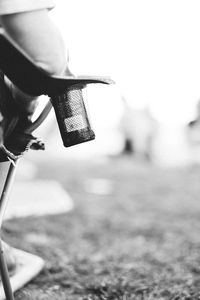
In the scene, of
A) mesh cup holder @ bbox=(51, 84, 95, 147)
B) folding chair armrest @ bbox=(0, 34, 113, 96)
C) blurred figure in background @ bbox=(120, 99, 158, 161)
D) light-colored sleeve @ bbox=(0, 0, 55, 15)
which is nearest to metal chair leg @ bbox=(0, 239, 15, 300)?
mesh cup holder @ bbox=(51, 84, 95, 147)

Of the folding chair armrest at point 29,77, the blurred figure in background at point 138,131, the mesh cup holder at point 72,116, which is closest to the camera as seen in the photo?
the folding chair armrest at point 29,77

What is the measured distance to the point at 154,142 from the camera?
1241cm

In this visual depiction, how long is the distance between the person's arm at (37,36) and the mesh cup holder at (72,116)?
11 cm

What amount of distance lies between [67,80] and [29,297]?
1.28 m

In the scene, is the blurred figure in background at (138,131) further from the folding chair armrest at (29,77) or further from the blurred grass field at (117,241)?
the folding chair armrest at (29,77)

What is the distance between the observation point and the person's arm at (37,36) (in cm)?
154

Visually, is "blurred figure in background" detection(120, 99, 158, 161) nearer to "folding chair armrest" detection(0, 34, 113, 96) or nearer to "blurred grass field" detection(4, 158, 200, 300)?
"blurred grass field" detection(4, 158, 200, 300)

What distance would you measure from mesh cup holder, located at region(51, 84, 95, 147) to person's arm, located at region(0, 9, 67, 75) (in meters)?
0.11

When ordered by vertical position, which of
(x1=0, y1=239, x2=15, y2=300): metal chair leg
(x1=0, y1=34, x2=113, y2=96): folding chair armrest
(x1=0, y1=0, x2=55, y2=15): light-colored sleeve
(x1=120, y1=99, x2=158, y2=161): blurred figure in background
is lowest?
(x1=120, y1=99, x2=158, y2=161): blurred figure in background

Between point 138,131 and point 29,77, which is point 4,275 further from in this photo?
point 138,131

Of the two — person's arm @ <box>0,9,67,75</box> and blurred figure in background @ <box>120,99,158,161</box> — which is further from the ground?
person's arm @ <box>0,9,67,75</box>

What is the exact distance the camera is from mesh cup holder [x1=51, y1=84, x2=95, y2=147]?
66.3 inches

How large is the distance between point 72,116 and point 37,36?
0.31 m

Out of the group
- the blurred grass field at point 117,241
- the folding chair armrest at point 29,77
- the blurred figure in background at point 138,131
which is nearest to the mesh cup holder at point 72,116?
the folding chair armrest at point 29,77
